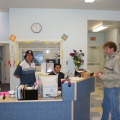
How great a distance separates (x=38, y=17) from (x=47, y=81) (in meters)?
3.01

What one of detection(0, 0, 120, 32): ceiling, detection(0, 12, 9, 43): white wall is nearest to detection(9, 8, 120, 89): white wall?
detection(0, 0, 120, 32): ceiling

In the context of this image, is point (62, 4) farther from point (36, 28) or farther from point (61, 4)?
point (36, 28)

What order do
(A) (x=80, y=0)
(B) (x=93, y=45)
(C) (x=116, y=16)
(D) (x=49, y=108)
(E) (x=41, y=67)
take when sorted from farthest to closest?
(B) (x=93, y=45)
(C) (x=116, y=16)
(E) (x=41, y=67)
(A) (x=80, y=0)
(D) (x=49, y=108)

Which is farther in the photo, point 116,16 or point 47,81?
point 116,16

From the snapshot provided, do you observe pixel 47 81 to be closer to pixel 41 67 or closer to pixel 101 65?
pixel 41 67

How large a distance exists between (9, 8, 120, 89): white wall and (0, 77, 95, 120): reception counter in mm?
2572

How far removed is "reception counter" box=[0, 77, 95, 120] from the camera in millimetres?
2457

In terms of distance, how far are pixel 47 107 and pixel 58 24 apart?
3271mm

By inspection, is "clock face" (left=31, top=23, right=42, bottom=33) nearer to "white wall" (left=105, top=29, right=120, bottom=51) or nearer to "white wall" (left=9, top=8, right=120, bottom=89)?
"white wall" (left=9, top=8, right=120, bottom=89)

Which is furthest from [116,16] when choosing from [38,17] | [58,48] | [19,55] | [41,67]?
[19,55]

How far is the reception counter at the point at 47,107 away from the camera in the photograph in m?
2.46

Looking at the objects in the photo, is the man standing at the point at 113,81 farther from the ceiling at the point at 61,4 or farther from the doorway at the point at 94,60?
the doorway at the point at 94,60

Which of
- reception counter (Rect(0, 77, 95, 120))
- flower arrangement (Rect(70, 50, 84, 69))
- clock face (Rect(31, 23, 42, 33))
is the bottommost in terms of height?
reception counter (Rect(0, 77, 95, 120))

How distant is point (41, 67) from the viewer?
4953 mm
